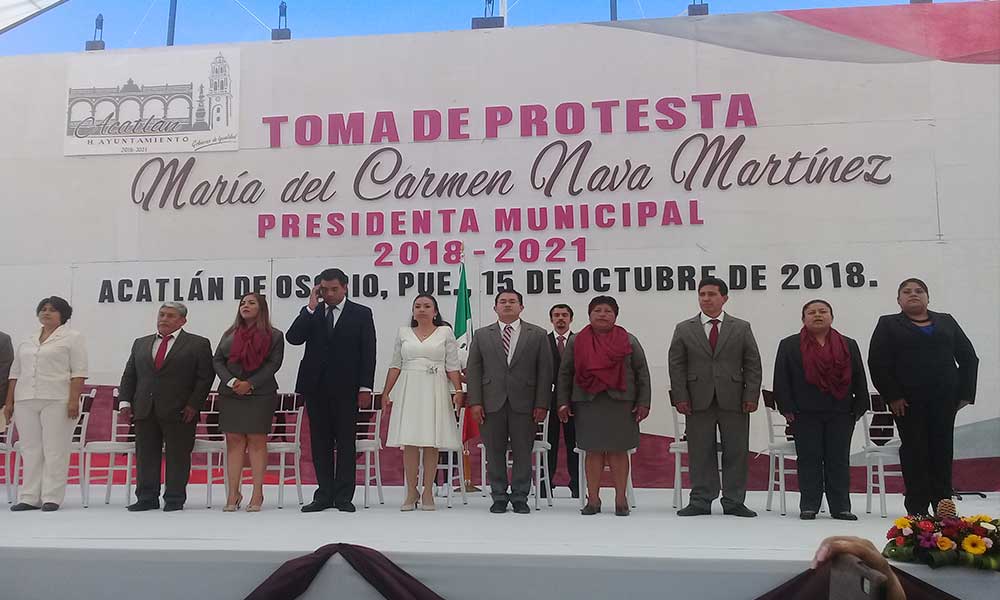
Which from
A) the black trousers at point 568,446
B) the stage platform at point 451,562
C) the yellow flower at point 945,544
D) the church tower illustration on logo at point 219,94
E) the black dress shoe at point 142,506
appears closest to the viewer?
the yellow flower at point 945,544

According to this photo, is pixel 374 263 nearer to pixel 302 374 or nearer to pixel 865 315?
pixel 302 374

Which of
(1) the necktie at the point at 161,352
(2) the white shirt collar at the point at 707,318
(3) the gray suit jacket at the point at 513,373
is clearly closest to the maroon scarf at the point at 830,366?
(2) the white shirt collar at the point at 707,318

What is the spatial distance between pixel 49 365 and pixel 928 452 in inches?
194

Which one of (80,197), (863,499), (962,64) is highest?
(962,64)

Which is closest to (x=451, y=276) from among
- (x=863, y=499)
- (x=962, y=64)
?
(x=863, y=499)

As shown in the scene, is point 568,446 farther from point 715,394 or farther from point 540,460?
point 715,394

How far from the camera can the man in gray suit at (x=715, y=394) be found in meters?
4.52

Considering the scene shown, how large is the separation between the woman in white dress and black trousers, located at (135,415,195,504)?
124 centimetres

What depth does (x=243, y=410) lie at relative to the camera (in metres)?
4.73

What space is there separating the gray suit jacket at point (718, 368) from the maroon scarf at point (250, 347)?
2.27 meters

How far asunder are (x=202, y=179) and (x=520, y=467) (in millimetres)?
4040

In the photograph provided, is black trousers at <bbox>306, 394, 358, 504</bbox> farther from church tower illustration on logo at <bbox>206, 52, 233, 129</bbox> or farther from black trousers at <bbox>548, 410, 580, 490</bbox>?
church tower illustration on logo at <bbox>206, 52, 233, 129</bbox>

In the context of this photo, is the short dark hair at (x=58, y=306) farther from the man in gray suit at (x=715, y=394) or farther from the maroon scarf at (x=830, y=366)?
the maroon scarf at (x=830, y=366)

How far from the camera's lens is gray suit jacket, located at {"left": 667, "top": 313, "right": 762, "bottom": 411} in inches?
178
